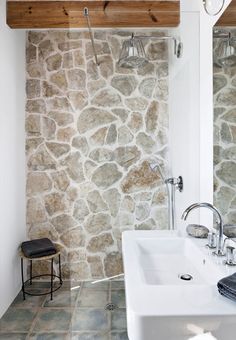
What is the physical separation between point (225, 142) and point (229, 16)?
2.15 feet

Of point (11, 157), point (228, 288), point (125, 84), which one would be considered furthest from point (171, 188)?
point (228, 288)

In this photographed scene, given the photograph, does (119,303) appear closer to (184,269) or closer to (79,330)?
(79,330)

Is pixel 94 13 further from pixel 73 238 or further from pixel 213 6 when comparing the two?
pixel 73 238

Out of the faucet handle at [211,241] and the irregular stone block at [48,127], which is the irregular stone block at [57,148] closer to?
the irregular stone block at [48,127]

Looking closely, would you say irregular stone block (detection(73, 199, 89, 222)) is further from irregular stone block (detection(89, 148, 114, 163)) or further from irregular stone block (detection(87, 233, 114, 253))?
irregular stone block (detection(89, 148, 114, 163))

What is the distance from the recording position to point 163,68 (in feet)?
8.30

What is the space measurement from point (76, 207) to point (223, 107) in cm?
172

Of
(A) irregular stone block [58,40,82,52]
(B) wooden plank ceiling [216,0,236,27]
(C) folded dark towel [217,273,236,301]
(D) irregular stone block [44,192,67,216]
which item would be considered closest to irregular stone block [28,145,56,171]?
(D) irregular stone block [44,192,67,216]

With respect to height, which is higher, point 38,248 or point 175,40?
point 175,40

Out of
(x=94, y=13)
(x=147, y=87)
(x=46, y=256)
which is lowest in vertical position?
(x=46, y=256)

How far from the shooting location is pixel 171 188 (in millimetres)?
2514

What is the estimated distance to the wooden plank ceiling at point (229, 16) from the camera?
138 cm

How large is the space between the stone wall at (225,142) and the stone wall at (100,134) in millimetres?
1031

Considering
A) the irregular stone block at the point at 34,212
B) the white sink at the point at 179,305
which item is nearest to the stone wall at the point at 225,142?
the white sink at the point at 179,305
